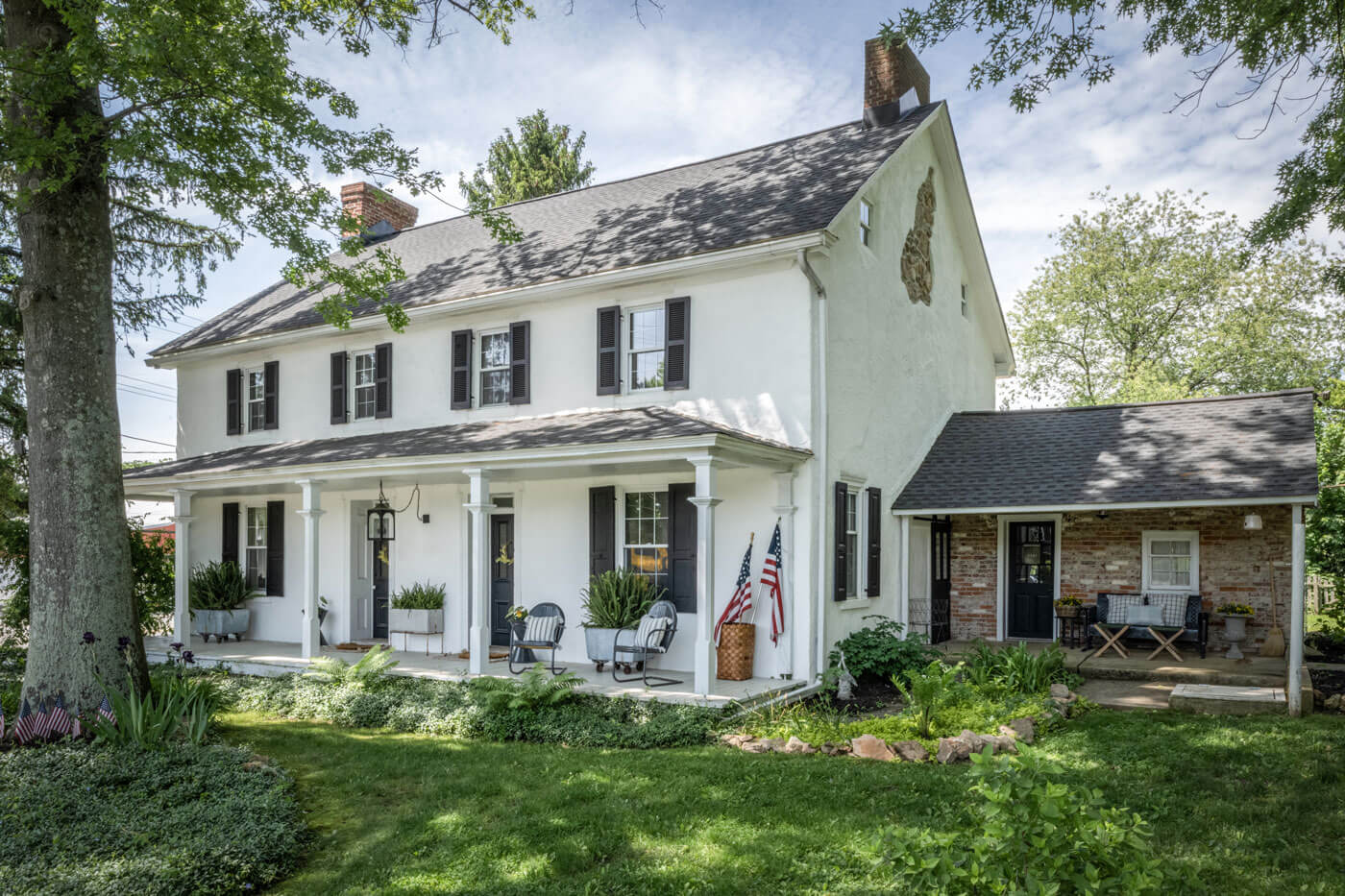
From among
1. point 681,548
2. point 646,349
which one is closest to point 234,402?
point 646,349

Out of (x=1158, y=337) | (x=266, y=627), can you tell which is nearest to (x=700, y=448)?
(x=266, y=627)

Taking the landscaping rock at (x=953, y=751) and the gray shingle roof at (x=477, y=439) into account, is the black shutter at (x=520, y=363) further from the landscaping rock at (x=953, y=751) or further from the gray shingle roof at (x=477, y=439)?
the landscaping rock at (x=953, y=751)

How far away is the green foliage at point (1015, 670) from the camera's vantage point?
9547mm

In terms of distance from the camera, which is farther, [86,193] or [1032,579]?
[1032,579]

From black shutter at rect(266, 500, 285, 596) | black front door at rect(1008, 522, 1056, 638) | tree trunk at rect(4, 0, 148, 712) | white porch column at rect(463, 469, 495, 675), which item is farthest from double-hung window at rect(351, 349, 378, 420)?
black front door at rect(1008, 522, 1056, 638)

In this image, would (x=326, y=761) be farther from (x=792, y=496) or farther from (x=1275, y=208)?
(x=1275, y=208)

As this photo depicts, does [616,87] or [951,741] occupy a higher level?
[616,87]

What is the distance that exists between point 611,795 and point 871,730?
9.09ft

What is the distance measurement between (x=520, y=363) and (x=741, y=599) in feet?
15.0

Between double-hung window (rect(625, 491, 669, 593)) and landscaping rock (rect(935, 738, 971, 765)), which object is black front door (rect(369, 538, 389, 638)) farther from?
landscaping rock (rect(935, 738, 971, 765))

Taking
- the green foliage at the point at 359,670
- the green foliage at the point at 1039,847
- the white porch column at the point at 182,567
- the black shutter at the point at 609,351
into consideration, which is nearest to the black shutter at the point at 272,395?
the white porch column at the point at 182,567

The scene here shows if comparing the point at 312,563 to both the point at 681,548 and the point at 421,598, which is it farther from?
the point at 681,548

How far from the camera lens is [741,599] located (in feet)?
34.0

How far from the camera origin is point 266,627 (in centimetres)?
1480
